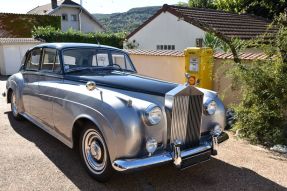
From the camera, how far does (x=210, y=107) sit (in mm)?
4207

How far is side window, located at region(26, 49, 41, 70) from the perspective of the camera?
5.68 meters

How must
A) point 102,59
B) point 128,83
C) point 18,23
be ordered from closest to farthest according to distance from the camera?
point 128,83 < point 102,59 < point 18,23

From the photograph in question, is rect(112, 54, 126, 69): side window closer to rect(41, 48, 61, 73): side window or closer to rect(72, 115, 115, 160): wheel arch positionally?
rect(41, 48, 61, 73): side window

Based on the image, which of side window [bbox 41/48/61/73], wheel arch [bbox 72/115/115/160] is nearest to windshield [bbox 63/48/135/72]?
side window [bbox 41/48/61/73]

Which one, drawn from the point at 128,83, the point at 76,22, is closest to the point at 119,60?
the point at 128,83

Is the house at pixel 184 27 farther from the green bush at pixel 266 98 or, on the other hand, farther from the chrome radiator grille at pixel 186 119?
the chrome radiator grille at pixel 186 119

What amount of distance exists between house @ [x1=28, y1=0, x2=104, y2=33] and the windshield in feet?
97.5

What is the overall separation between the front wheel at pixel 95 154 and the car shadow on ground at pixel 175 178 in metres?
0.13

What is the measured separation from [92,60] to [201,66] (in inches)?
127

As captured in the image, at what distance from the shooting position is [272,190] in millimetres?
3814

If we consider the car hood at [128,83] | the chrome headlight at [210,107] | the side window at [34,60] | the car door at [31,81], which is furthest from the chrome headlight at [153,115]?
the side window at [34,60]

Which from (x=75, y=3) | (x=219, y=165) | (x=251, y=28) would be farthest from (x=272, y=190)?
(x=75, y=3)

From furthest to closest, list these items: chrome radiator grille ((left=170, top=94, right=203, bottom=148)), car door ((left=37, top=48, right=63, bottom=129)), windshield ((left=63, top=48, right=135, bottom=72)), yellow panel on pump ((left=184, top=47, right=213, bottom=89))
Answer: yellow panel on pump ((left=184, top=47, right=213, bottom=89)) < windshield ((left=63, top=48, right=135, bottom=72)) < car door ((left=37, top=48, right=63, bottom=129)) < chrome radiator grille ((left=170, top=94, right=203, bottom=148))

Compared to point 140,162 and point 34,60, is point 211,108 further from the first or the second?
point 34,60
